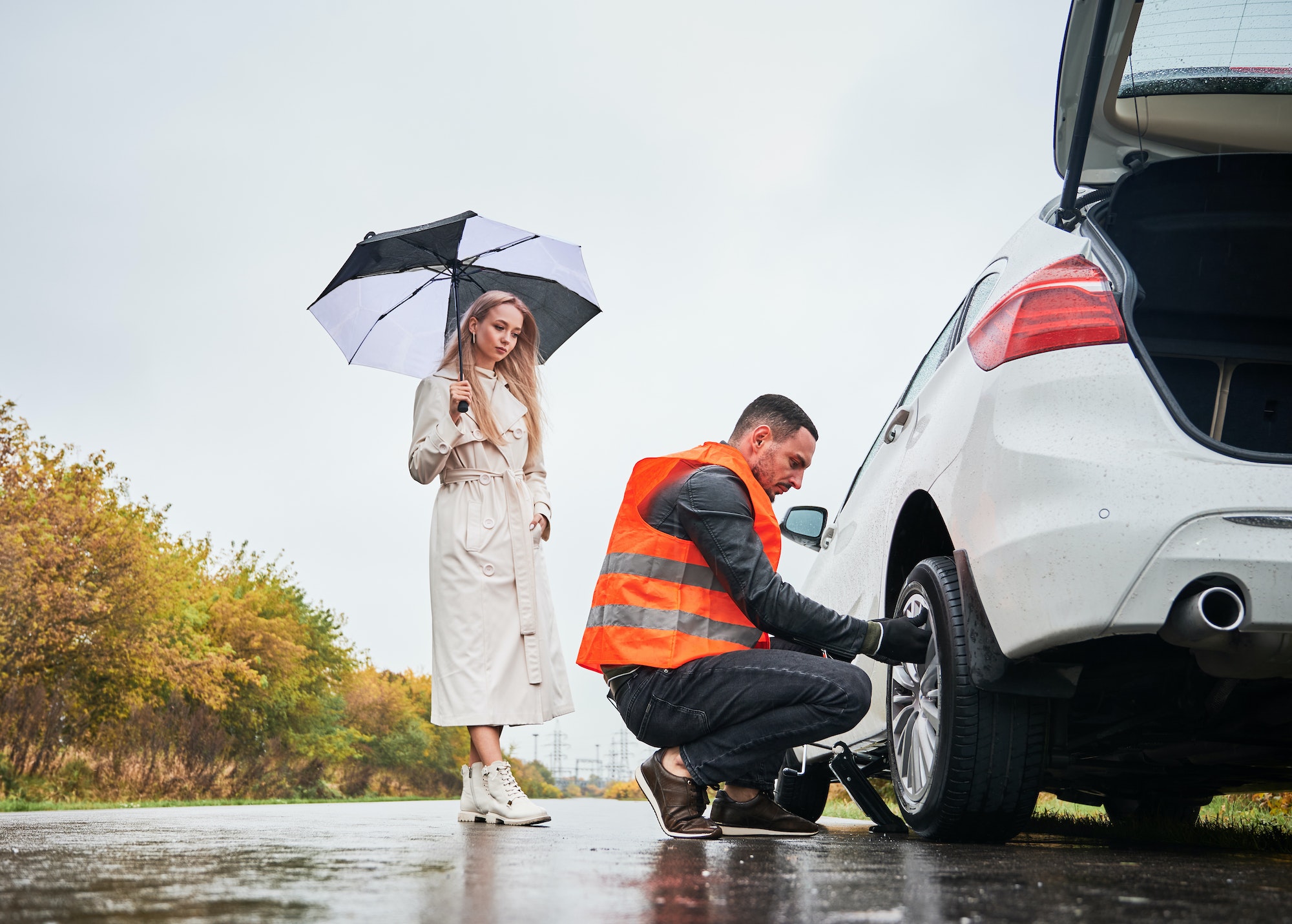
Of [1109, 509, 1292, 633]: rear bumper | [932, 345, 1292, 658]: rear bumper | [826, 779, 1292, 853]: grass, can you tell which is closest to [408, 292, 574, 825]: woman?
[826, 779, 1292, 853]: grass

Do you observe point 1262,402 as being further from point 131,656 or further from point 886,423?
point 131,656

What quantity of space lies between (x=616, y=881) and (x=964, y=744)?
120 centimetres

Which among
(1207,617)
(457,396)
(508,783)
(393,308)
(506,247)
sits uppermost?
(506,247)

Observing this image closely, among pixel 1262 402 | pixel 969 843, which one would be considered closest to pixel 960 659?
pixel 969 843

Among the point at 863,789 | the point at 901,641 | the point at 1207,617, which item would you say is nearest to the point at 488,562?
the point at 863,789

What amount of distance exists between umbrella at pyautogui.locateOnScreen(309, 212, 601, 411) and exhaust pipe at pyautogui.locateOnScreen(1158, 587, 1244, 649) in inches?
143

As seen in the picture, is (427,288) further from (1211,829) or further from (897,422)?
(1211,829)

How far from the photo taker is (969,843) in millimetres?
3451

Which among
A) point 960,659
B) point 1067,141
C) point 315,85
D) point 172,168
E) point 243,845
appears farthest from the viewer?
point 172,168

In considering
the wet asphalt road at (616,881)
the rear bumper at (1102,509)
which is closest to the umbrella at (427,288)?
the wet asphalt road at (616,881)

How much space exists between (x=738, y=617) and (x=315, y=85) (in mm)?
19509

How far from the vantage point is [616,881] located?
2441 millimetres

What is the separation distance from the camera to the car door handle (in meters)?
4.18

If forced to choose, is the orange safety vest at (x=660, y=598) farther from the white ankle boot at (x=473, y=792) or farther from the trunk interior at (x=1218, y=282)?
the trunk interior at (x=1218, y=282)
